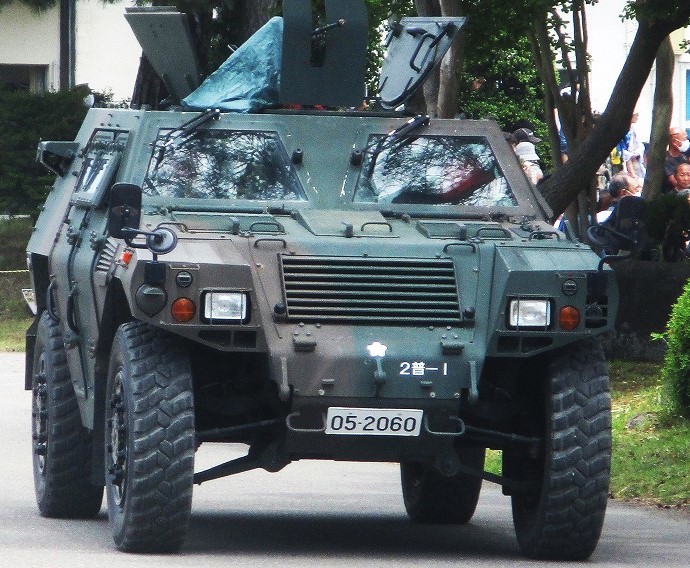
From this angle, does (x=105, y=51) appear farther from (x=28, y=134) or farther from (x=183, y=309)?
(x=183, y=309)

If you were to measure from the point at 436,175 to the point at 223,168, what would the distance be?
1.03 metres

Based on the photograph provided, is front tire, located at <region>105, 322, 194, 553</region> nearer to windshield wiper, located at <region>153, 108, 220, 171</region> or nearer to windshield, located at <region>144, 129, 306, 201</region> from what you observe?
windshield, located at <region>144, 129, 306, 201</region>

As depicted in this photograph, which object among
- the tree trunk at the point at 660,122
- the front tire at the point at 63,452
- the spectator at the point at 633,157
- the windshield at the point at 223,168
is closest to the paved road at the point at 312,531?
the front tire at the point at 63,452

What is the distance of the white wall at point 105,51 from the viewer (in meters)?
30.0

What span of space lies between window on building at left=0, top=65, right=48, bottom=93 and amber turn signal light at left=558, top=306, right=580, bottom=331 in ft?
76.7

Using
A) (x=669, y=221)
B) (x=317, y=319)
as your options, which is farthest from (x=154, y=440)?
(x=669, y=221)

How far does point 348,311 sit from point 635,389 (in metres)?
7.88

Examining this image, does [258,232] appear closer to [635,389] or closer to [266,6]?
[635,389]

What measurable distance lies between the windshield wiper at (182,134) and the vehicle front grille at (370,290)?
4.41ft

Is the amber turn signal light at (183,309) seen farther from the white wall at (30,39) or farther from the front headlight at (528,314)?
the white wall at (30,39)

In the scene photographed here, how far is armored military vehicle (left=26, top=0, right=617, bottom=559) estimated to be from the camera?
781cm

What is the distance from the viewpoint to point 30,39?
3008 cm

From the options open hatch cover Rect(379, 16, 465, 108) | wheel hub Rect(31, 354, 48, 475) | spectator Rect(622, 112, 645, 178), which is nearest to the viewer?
wheel hub Rect(31, 354, 48, 475)

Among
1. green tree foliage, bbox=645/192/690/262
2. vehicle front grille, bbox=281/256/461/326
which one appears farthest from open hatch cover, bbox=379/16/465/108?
green tree foliage, bbox=645/192/690/262
